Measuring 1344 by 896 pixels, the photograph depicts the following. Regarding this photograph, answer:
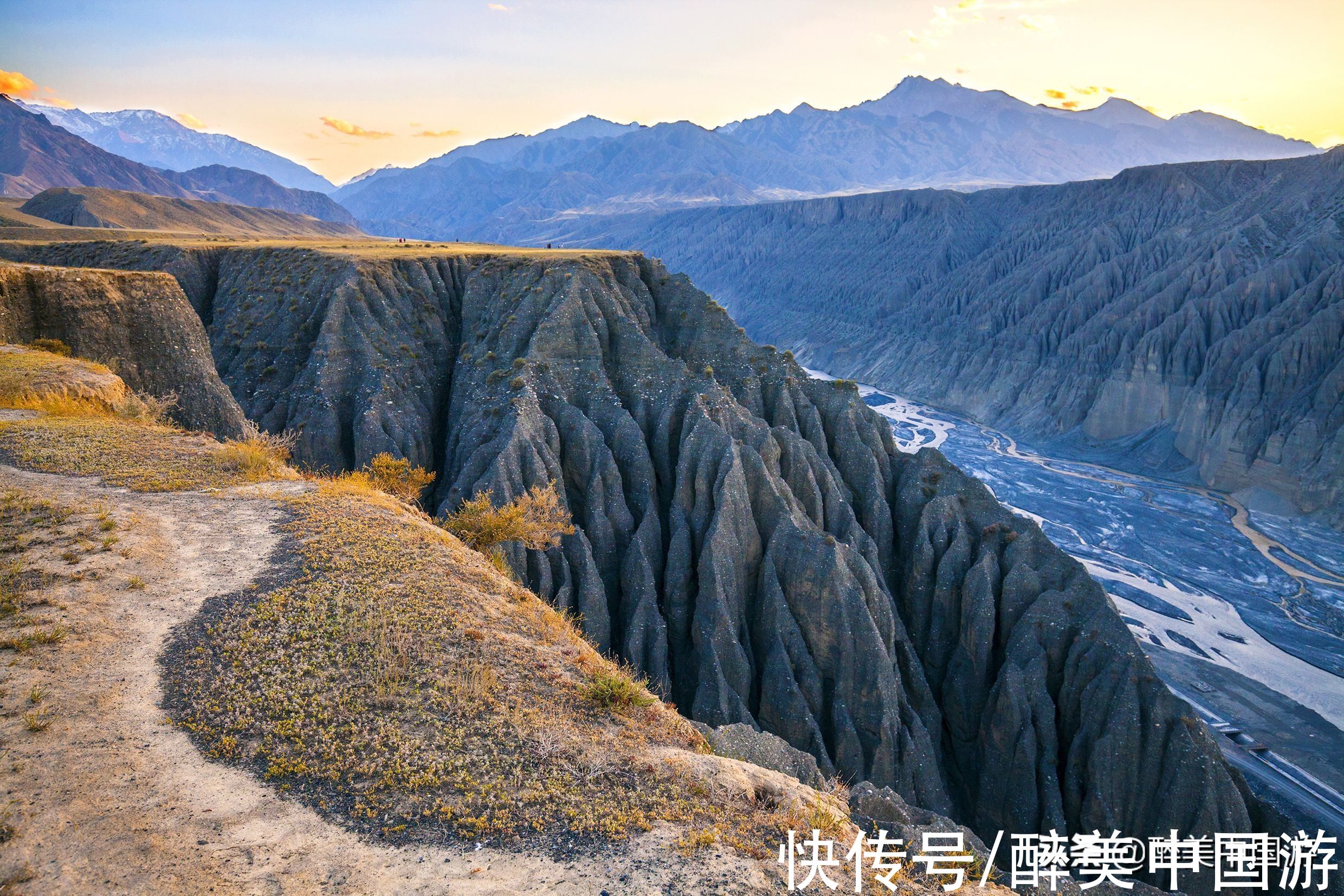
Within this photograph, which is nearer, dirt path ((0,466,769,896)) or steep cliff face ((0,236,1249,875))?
dirt path ((0,466,769,896))

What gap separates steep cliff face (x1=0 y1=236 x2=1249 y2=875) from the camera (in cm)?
2531

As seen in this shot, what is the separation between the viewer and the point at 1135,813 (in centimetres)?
2456

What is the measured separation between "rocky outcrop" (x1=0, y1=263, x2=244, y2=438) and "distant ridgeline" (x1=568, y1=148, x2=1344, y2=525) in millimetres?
85397

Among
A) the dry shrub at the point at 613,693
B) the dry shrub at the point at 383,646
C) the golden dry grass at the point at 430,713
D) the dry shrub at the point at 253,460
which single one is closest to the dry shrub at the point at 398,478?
the dry shrub at the point at 253,460

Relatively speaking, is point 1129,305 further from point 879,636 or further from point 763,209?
point 763,209

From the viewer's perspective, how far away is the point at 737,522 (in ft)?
93.4

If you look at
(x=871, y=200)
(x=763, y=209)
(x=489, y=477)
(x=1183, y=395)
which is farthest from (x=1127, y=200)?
(x=489, y=477)

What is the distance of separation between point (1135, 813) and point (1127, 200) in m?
117

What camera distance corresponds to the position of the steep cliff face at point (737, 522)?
2531 centimetres

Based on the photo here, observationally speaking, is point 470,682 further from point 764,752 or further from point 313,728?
point 764,752

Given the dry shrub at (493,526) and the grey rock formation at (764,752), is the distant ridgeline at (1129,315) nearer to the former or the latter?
the grey rock formation at (764,752)

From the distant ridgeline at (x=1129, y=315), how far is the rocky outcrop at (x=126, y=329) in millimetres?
85397

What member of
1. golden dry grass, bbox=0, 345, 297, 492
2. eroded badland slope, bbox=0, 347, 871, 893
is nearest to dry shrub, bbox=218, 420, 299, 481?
golden dry grass, bbox=0, 345, 297, 492

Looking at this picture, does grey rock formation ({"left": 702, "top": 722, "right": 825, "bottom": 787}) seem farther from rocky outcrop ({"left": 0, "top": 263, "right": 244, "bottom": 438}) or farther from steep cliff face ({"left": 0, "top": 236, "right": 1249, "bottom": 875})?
rocky outcrop ({"left": 0, "top": 263, "right": 244, "bottom": 438})
